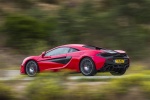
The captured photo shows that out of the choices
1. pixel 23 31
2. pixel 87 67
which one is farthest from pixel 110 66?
pixel 23 31

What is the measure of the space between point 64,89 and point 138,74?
5.93 ft

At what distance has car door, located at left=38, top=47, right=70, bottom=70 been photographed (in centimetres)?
1562

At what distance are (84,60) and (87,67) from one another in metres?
0.26

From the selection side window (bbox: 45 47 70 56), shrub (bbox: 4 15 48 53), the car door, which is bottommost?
the car door

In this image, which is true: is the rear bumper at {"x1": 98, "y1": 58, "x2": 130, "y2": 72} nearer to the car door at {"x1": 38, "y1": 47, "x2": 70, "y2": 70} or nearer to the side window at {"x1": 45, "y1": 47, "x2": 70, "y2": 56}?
the car door at {"x1": 38, "y1": 47, "x2": 70, "y2": 70}

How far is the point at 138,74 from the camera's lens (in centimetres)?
1053

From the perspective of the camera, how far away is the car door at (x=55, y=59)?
1562cm

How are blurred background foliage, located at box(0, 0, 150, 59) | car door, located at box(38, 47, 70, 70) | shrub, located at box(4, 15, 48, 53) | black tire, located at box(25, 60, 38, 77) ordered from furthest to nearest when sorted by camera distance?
shrub, located at box(4, 15, 48, 53), blurred background foliage, located at box(0, 0, 150, 59), black tire, located at box(25, 60, 38, 77), car door, located at box(38, 47, 70, 70)

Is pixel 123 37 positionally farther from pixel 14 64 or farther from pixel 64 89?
pixel 64 89

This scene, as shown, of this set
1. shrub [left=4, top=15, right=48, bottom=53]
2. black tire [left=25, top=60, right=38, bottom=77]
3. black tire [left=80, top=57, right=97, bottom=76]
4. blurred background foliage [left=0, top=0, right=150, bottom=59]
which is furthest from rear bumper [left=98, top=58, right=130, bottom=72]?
shrub [left=4, top=15, right=48, bottom=53]

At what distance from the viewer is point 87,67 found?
14.9 m

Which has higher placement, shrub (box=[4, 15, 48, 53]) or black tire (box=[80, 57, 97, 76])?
shrub (box=[4, 15, 48, 53])

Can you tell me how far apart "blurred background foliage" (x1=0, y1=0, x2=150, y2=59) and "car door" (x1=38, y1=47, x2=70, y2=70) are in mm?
6776

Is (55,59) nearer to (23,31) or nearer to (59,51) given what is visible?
(59,51)
